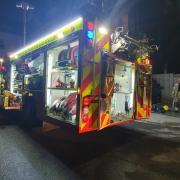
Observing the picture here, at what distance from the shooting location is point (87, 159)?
182 inches

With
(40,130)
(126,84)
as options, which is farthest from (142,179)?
(40,130)

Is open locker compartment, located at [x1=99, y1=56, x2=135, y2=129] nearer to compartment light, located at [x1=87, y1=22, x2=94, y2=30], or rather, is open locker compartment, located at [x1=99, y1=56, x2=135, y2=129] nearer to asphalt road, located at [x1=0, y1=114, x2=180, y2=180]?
asphalt road, located at [x1=0, y1=114, x2=180, y2=180]

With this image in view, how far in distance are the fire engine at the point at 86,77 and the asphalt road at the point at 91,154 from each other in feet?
1.78

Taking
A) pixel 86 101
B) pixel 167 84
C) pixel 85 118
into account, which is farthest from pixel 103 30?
pixel 167 84

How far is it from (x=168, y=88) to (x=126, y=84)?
10.0 metres

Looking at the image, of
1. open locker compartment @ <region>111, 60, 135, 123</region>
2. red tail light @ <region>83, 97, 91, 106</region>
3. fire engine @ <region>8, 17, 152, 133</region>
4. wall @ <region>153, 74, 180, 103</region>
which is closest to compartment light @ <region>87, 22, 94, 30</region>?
fire engine @ <region>8, 17, 152, 133</region>

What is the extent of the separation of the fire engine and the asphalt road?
544 millimetres

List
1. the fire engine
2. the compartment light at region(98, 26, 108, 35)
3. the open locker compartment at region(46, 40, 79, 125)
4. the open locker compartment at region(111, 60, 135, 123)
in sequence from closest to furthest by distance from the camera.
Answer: the fire engine → the compartment light at region(98, 26, 108, 35) → the open locker compartment at region(46, 40, 79, 125) → the open locker compartment at region(111, 60, 135, 123)

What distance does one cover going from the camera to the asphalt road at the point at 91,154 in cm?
396

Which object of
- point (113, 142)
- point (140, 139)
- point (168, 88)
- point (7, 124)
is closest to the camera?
point (113, 142)

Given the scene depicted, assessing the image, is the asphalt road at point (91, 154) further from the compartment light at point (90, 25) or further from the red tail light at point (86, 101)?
the compartment light at point (90, 25)

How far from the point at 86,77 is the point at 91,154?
5.11 ft

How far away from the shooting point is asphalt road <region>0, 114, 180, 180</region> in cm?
396

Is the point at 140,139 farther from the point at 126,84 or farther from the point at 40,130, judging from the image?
the point at 40,130
